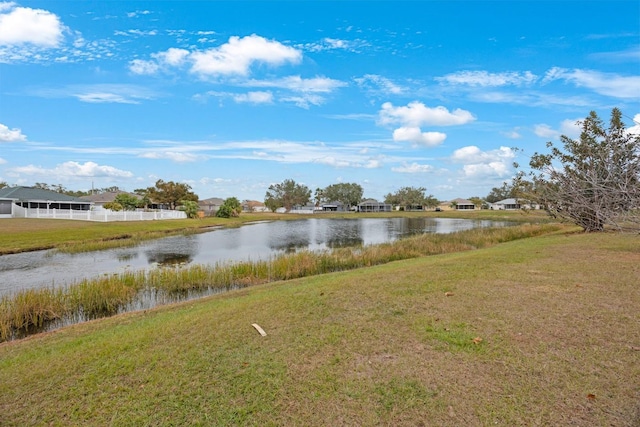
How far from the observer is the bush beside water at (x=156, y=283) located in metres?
8.35

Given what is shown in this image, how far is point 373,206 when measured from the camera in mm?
102250

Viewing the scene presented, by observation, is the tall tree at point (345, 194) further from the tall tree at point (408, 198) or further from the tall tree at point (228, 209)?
the tall tree at point (228, 209)

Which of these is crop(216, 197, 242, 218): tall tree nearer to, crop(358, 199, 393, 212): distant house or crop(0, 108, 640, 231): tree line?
crop(0, 108, 640, 231): tree line

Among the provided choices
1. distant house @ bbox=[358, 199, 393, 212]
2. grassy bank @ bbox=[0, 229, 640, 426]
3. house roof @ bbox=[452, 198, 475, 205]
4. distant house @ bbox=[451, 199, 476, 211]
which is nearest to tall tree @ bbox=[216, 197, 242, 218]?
distant house @ bbox=[358, 199, 393, 212]

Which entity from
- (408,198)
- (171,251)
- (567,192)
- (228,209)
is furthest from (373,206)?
(567,192)

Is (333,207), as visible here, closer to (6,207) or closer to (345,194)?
(345,194)

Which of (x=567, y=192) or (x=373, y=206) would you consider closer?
(x=567, y=192)

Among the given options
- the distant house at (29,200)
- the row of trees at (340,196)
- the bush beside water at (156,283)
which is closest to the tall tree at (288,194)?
the row of trees at (340,196)

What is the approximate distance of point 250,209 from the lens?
11075cm

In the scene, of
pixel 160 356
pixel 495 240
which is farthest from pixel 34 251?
pixel 495 240

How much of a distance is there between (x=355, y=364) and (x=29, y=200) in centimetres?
4813

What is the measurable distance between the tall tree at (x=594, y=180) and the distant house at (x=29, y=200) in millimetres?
44323

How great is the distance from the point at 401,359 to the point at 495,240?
1980 cm

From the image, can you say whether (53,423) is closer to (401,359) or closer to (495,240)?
(401,359)
